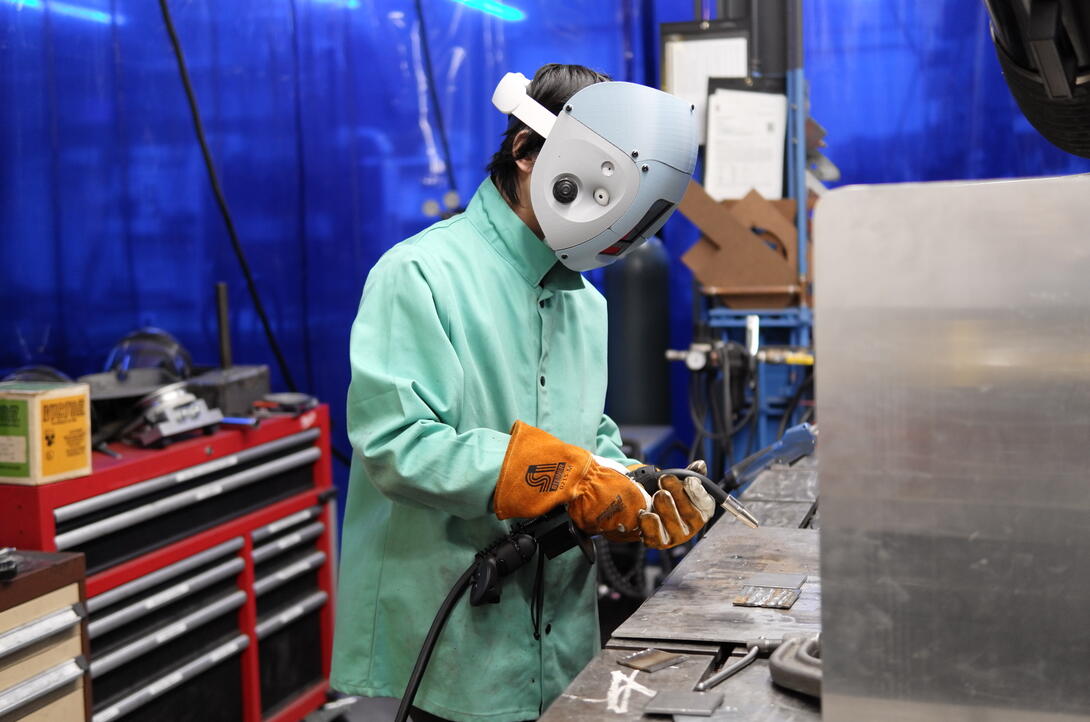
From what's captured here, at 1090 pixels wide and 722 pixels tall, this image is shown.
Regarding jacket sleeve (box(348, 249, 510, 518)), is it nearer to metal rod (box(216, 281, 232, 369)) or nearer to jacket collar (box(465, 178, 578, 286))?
jacket collar (box(465, 178, 578, 286))

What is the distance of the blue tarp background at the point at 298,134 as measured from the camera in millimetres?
2549

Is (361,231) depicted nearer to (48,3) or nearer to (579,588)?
(48,3)

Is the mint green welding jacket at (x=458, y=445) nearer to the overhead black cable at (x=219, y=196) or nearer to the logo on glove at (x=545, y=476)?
the logo on glove at (x=545, y=476)

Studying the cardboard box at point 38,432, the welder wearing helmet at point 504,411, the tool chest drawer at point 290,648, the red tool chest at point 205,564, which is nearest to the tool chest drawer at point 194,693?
the red tool chest at point 205,564

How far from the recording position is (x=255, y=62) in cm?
329

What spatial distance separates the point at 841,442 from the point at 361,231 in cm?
309

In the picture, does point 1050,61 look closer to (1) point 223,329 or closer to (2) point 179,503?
(2) point 179,503

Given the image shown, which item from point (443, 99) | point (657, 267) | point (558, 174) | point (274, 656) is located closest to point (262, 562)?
point (274, 656)

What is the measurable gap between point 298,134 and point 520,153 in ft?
7.22

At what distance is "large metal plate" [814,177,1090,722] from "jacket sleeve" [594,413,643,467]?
78cm

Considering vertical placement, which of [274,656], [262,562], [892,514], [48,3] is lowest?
[274,656]

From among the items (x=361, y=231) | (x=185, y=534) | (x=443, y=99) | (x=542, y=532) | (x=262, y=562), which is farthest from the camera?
(x=443, y=99)

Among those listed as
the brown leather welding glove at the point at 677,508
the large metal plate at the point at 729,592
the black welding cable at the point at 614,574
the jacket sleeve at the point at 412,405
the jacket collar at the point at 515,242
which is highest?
the jacket collar at the point at 515,242

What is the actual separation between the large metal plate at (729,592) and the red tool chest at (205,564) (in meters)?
1.26
